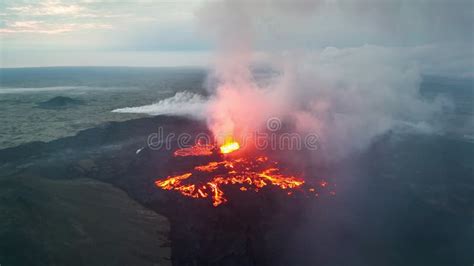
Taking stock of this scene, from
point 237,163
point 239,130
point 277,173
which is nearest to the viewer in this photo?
point 277,173

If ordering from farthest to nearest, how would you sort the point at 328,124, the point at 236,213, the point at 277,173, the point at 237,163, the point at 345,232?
the point at 328,124
the point at 237,163
the point at 277,173
the point at 236,213
the point at 345,232

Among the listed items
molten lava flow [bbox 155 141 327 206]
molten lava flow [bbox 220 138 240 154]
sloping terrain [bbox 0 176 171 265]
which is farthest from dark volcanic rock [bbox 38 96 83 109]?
molten lava flow [bbox 155 141 327 206]

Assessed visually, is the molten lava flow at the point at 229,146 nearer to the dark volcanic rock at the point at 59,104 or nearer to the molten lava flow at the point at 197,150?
the molten lava flow at the point at 197,150

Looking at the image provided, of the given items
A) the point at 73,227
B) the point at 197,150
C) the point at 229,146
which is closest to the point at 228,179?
the point at 197,150

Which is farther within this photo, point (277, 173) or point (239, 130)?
point (239, 130)

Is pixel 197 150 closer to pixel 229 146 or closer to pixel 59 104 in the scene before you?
pixel 229 146

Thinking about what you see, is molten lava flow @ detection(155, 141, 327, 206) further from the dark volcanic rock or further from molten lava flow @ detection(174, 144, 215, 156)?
the dark volcanic rock

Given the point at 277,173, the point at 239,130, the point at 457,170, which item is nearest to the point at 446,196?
the point at 457,170

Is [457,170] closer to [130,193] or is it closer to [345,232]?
[345,232]

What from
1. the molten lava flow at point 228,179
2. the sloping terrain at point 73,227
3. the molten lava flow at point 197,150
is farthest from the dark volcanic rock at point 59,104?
the molten lava flow at point 228,179
